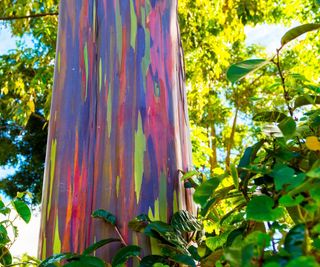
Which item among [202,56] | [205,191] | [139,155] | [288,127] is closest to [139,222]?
[139,155]

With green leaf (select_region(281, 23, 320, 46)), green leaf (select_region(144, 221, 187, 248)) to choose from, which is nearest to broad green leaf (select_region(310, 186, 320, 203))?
green leaf (select_region(281, 23, 320, 46))

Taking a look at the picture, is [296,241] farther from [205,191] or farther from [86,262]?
[86,262]

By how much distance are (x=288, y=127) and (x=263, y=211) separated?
16cm

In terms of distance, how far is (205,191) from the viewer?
28.1 inches

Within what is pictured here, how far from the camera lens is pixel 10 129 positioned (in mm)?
11234

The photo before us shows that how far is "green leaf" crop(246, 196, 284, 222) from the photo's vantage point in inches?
21.8

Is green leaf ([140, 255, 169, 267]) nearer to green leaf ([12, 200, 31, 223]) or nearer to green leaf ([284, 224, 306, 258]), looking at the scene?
green leaf ([12, 200, 31, 223])

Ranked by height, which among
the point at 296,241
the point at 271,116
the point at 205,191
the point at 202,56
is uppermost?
the point at 202,56

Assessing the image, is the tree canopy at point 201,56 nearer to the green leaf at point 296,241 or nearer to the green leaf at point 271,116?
the green leaf at point 271,116

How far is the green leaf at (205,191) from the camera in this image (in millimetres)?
706

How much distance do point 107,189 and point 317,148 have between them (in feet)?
1.81

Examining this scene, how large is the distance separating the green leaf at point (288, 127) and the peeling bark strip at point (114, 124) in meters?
0.44

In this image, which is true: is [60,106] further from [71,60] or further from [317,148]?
[317,148]

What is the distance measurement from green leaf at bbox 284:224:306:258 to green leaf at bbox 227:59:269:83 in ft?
0.85
